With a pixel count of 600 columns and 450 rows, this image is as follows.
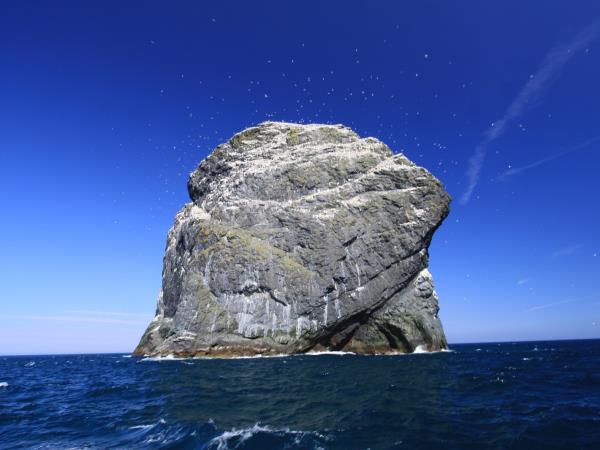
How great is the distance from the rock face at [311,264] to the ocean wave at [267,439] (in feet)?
148

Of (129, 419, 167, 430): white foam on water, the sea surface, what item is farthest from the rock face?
(129, 419, 167, 430): white foam on water

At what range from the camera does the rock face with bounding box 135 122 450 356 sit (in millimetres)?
60500

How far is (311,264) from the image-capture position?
207ft

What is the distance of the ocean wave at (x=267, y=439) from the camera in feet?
42.7

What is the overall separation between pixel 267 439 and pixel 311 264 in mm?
49617

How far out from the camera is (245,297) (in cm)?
6184

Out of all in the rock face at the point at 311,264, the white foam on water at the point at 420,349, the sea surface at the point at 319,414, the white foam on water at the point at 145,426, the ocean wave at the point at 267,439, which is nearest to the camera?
the ocean wave at the point at 267,439

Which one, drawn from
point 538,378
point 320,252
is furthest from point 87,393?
point 320,252

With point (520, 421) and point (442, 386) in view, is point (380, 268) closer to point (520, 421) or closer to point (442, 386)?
point (442, 386)

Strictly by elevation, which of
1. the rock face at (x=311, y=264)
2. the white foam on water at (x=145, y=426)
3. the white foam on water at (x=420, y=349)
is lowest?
the white foam on water at (x=145, y=426)

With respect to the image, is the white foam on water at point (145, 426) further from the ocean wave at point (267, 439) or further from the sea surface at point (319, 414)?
the ocean wave at point (267, 439)

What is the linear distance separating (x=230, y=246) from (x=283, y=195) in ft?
42.3

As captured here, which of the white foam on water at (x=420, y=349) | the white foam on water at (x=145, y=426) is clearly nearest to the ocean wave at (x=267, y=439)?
the white foam on water at (x=145, y=426)

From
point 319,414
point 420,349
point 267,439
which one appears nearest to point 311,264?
point 420,349
